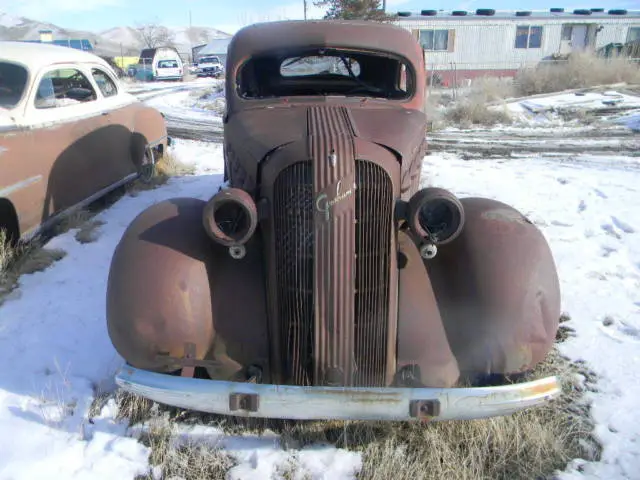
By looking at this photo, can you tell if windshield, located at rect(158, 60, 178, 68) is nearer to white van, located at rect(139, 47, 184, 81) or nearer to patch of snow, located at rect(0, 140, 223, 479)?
white van, located at rect(139, 47, 184, 81)

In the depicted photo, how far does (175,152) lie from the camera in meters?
9.35

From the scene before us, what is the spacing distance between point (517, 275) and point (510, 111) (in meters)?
13.4

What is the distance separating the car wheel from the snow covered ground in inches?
10.4

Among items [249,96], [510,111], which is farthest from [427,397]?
[510,111]

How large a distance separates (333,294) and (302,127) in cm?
98

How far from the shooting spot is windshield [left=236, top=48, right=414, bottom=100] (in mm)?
3943

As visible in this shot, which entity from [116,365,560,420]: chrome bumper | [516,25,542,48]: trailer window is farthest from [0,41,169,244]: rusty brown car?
[516,25,542,48]: trailer window

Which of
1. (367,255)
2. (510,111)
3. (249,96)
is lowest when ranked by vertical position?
(510,111)

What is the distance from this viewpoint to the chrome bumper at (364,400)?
7.35 ft

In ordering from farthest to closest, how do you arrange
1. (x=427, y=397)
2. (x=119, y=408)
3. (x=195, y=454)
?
1. (x=119, y=408)
2. (x=195, y=454)
3. (x=427, y=397)

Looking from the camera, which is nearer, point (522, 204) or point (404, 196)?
point (404, 196)

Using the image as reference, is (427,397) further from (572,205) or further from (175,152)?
(175,152)

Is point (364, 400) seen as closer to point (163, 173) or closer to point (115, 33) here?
point (163, 173)

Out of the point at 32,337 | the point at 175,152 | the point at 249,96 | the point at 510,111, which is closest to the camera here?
the point at 32,337
